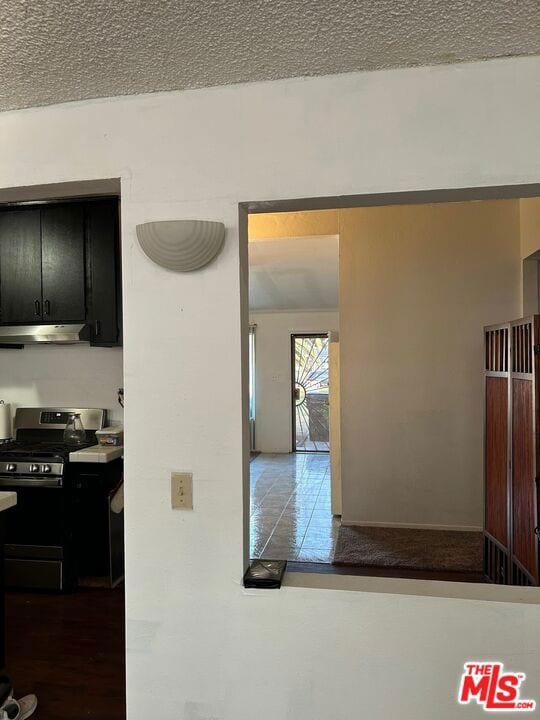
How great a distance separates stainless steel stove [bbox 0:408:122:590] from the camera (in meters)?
3.27

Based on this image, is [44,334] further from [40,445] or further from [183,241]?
[183,241]

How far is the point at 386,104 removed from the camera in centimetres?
153

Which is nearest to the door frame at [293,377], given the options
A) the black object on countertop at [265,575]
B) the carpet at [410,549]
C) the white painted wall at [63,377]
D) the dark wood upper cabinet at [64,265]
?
the carpet at [410,549]

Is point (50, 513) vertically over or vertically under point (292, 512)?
over

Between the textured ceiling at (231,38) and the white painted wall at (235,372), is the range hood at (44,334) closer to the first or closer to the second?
the white painted wall at (235,372)

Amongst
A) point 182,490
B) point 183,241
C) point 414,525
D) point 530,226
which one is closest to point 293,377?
point 414,525

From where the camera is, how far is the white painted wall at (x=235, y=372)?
1.49 meters

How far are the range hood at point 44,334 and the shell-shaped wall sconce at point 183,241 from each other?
6.44 feet

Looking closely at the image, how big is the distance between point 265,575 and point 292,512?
3.59 meters

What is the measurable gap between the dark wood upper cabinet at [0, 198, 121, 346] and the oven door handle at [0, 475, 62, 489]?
0.88 metres

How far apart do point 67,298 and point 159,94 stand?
210cm

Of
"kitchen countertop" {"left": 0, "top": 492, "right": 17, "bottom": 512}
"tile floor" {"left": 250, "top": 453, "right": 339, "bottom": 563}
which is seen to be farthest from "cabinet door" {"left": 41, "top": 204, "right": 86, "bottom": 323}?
"tile floor" {"left": 250, "top": 453, "right": 339, "bottom": 563}

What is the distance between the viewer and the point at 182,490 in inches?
64.6

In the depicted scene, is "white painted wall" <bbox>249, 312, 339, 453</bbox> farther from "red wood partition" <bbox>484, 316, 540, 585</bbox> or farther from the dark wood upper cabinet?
the dark wood upper cabinet
